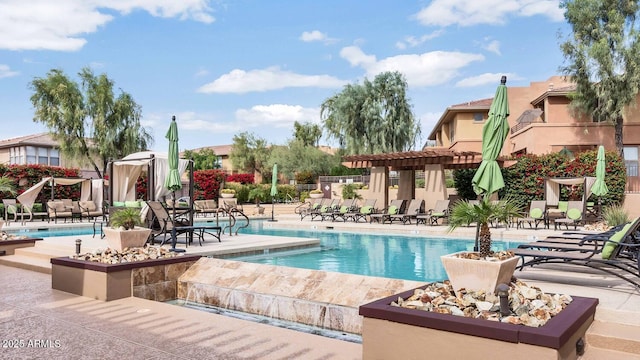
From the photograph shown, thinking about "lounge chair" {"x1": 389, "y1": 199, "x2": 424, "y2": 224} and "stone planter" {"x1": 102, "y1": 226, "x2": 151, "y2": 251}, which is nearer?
"stone planter" {"x1": 102, "y1": 226, "x2": 151, "y2": 251}

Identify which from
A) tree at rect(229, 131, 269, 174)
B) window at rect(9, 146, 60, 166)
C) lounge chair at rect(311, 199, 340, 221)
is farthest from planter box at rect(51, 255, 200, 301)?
tree at rect(229, 131, 269, 174)

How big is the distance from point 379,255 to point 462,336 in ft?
24.6

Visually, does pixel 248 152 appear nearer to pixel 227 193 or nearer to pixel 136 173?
pixel 227 193

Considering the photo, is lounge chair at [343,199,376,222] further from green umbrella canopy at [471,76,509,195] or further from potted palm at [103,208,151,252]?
green umbrella canopy at [471,76,509,195]

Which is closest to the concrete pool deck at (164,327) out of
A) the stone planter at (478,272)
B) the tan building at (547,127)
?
the stone planter at (478,272)

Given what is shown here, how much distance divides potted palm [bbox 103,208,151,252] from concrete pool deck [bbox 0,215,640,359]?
1.02 metres

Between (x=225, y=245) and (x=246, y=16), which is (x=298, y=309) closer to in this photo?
(x=225, y=245)

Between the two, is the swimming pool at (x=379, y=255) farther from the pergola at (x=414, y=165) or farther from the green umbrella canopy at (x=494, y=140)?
the pergola at (x=414, y=165)

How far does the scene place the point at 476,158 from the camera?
61.1 feet

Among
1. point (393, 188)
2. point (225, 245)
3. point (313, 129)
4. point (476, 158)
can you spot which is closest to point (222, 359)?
Result: point (225, 245)

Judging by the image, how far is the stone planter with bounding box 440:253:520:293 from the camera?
3.81 metres

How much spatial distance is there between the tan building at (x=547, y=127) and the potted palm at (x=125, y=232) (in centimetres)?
2066

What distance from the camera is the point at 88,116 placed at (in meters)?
29.6

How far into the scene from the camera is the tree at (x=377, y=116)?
32375mm
